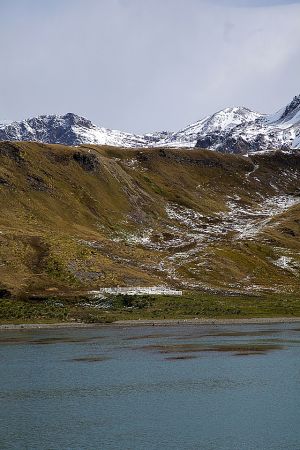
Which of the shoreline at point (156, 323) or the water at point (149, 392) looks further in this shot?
the shoreline at point (156, 323)

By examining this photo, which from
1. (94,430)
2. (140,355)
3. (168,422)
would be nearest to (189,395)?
(168,422)

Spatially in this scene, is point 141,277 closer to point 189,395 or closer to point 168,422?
point 189,395

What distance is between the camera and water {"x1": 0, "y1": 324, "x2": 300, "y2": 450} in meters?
59.4

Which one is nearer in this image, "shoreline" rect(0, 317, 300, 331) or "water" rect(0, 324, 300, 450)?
"water" rect(0, 324, 300, 450)

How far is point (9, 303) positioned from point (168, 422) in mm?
99624

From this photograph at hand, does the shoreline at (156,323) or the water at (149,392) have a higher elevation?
the shoreline at (156,323)

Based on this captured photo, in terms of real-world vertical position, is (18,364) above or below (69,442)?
above

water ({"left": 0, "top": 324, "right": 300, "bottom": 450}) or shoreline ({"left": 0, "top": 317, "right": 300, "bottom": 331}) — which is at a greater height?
shoreline ({"left": 0, "top": 317, "right": 300, "bottom": 331})

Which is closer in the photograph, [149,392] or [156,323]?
[149,392]

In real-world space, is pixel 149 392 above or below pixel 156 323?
below

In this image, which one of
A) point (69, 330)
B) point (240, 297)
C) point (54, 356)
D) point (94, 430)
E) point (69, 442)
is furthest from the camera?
point (240, 297)

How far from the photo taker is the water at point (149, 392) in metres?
59.4

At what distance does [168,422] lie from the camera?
64438mm

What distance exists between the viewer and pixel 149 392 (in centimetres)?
7906
